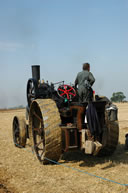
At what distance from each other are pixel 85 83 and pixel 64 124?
1167mm

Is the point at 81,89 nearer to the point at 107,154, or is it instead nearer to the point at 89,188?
the point at 107,154

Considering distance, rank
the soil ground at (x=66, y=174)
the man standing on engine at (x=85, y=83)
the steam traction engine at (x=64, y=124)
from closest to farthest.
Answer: the soil ground at (x=66, y=174), the steam traction engine at (x=64, y=124), the man standing on engine at (x=85, y=83)

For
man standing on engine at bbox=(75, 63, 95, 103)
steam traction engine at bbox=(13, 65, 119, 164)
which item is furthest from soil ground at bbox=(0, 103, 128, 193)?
man standing on engine at bbox=(75, 63, 95, 103)

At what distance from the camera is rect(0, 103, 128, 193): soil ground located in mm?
4312

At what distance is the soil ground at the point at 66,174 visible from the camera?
4.31 meters

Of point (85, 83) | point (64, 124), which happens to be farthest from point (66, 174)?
point (85, 83)

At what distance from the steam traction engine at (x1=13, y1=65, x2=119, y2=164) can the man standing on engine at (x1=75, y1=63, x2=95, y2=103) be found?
25 centimetres

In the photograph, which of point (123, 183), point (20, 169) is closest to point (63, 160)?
point (20, 169)

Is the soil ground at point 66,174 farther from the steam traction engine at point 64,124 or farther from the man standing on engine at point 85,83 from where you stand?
the man standing on engine at point 85,83

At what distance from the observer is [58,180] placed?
475cm

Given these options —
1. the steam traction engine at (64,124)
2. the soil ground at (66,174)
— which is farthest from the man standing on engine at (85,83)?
the soil ground at (66,174)

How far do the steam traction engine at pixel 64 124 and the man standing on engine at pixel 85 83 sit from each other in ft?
0.82

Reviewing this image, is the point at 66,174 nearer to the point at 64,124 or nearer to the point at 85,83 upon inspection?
the point at 64,124

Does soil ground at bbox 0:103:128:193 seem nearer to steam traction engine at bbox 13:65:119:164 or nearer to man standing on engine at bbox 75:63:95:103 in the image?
steam traction engine at bbox 13:65:119:164
